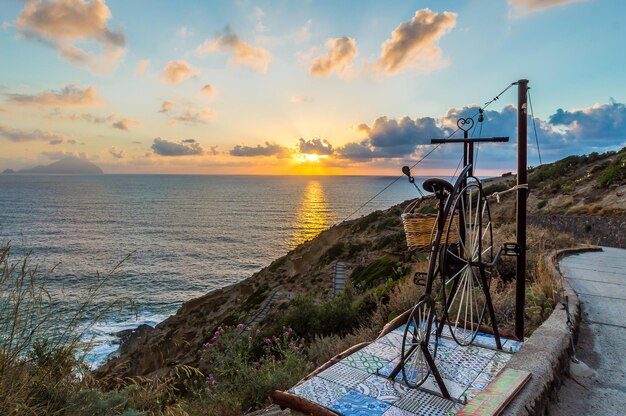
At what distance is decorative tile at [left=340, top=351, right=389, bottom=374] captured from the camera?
4012 millimetres

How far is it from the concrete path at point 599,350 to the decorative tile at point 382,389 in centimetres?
129

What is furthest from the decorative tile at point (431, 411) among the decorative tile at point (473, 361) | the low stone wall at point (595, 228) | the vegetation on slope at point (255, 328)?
the low stone wall at point (595, 228)

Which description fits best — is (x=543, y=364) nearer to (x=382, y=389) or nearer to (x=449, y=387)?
(x=449, y=387)

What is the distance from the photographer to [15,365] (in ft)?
9.43

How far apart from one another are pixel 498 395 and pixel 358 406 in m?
1.08

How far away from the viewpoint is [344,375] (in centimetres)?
385

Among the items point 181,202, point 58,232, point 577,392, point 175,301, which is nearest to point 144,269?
point 175,301

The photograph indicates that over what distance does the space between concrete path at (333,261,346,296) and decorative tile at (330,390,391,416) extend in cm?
1431

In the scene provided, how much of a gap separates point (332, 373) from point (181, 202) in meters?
127

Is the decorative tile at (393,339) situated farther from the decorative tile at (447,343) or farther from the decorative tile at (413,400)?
the decorative tile at (413,400)

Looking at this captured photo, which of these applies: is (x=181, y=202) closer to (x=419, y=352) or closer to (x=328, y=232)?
(x=328, y=232)

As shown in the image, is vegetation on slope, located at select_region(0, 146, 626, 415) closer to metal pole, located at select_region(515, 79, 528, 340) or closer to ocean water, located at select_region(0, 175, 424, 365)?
metal pole, located at select_region(515, 79, 528, 340)

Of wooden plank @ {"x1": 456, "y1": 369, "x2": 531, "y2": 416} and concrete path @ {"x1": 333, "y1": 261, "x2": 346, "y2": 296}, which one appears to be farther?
concrete path @ {"x1": 333, "y1": 261, "x2": 346, "y2": 296}

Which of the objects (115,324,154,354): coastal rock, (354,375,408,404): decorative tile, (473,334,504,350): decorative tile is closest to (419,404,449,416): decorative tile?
(354,375,408,404): decorative tile
